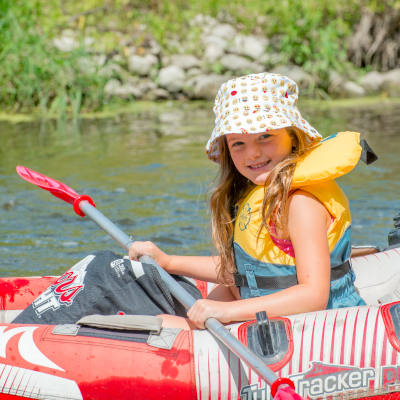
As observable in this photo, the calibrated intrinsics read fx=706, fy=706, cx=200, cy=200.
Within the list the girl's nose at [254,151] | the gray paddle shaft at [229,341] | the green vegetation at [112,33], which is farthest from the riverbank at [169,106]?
the girl's nose at [254,151]

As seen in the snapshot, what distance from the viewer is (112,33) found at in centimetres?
1035

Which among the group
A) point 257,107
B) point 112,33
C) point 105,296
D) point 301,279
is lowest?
point 112,33

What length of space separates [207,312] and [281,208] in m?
0.36

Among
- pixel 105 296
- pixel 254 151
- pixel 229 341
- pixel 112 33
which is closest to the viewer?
pixel 229 341

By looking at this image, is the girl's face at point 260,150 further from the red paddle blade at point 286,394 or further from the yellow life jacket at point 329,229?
the red paddle blade at point 286,394

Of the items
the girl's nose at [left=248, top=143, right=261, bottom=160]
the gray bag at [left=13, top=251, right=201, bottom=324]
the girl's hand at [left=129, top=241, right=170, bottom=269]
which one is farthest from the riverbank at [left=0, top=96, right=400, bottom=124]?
the girl's nose at [left=248, top=143, right=261, bottom=160]

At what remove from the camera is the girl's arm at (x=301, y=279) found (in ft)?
6.33

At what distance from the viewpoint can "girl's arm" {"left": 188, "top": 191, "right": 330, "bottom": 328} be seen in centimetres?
193

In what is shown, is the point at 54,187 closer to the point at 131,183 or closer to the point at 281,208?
the point at 281,208

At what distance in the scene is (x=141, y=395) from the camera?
6.08 ft

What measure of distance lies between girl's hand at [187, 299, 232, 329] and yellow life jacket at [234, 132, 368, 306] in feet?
0.56

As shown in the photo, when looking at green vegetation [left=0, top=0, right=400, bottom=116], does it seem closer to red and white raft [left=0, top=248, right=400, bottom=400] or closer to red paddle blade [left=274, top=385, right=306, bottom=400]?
red and white raft [left=0, top=248, right=400, bottom=400]

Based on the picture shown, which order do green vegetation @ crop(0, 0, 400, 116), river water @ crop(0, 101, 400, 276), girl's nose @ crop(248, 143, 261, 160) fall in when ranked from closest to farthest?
girl's nose @ crop(248, 143, 261, 160) < river water @ crop(0, 101, 400, 276) < green vegetation @ crop(0, 0, 400, 116)

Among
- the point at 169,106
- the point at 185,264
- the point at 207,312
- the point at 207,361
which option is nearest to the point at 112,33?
the point at 169,106
